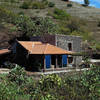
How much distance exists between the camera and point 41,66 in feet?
77.7

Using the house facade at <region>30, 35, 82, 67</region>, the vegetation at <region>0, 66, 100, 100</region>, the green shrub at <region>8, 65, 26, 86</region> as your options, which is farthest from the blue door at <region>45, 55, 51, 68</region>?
the vegetation at <region>0, 66, 100, 100</region>

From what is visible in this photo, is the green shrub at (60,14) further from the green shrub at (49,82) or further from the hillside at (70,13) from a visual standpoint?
the green shrub at (49,82)

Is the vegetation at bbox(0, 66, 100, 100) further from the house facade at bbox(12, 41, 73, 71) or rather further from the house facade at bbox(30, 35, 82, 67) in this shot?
the house facade at bbox(30, 35, 82, 67)

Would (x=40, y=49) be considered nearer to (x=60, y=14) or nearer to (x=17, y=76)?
(x=17, y=76)

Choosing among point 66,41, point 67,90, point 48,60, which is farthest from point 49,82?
point 66,41

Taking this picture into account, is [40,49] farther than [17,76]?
Yes

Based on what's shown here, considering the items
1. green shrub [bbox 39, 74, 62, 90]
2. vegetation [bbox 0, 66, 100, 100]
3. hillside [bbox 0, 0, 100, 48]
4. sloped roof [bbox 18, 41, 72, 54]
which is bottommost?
hillside [bbox 0, 0, 100, 48]

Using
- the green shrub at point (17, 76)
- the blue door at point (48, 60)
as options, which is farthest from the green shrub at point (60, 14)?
the green shrub at point (17, 76)

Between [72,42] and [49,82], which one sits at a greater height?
[49,82]

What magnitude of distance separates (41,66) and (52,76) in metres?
11.8

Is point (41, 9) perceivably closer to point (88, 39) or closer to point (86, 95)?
point (88, 39)

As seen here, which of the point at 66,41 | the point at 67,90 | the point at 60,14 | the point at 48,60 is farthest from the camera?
the point at 60,14

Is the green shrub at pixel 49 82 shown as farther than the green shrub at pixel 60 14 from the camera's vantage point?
No

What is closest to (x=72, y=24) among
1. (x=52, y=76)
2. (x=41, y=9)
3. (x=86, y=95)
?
(x=41, y=9)
